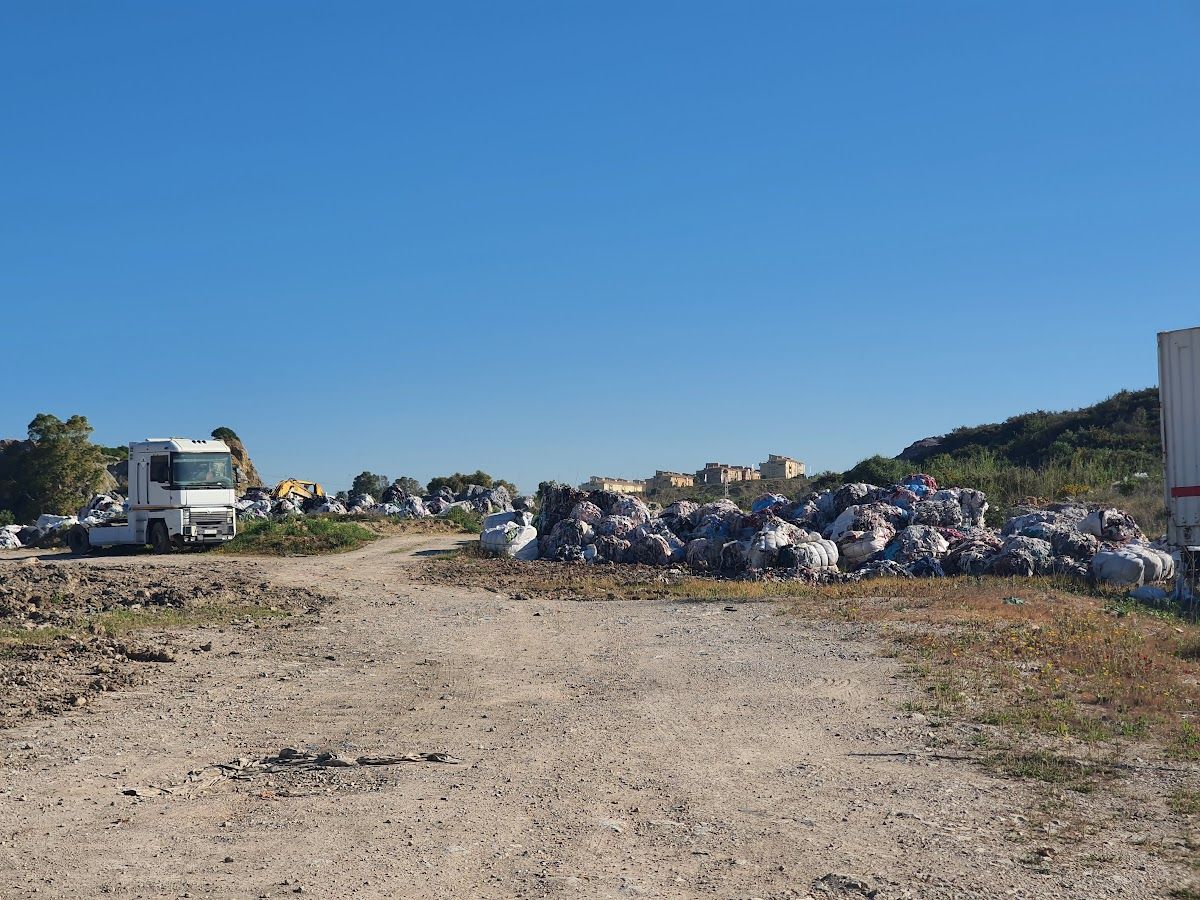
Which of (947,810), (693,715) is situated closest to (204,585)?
(693,715)

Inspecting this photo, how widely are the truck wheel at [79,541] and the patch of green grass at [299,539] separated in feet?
13.2

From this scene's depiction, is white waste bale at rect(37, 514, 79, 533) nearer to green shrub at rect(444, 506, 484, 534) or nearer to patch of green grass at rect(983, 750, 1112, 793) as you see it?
green shrub at rect(444, 506, 484, 534)

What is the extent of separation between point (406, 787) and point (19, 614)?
11439 mm

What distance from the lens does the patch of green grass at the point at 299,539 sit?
30.0m

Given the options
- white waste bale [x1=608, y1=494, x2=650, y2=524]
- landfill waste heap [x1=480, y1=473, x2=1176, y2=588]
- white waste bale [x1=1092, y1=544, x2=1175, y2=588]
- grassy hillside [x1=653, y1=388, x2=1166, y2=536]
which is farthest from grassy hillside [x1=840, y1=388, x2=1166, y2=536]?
white waste bale [x1=608, y1=494, x2=650, y2=524]

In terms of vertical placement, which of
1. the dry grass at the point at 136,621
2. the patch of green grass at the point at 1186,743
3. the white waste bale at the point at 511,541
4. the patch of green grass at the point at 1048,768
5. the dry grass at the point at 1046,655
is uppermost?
the white waste bale at the point at 511,541

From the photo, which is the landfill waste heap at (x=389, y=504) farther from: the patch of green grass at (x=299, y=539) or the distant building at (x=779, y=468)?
the distant building at (x=779, y=468)

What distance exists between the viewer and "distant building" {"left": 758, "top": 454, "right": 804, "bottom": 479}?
2603 inches

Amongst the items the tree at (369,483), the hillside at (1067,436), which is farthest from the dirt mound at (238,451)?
the hillside at (1067,436)

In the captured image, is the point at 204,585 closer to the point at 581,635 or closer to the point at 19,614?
the point at 19,614

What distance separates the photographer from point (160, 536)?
29.9 m

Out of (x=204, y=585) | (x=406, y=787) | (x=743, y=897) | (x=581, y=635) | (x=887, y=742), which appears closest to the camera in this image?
(x=743, y=897)

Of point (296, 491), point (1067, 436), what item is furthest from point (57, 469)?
point (1067, 436)

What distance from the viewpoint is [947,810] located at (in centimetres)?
657
